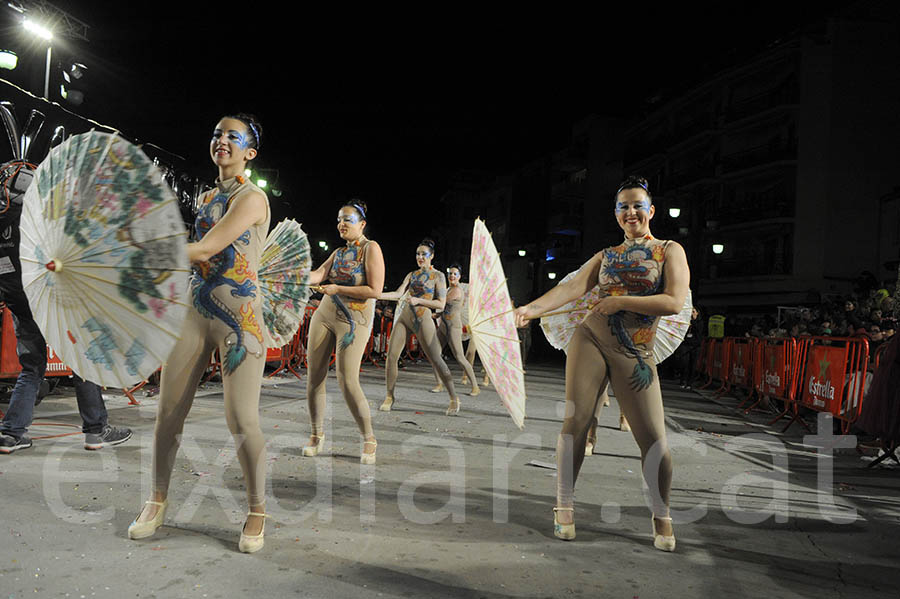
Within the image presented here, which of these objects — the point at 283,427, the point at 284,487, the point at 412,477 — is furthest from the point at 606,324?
the point at 283,427

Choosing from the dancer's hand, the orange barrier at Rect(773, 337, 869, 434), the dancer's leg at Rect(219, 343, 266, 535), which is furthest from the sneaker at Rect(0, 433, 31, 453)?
the orange barrier at Rect(773, 337, 869, 434)

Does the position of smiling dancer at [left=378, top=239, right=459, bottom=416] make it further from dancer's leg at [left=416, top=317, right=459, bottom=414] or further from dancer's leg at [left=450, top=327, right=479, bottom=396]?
dancer's leg at [left=450, top=327, right=479, bottom=396]

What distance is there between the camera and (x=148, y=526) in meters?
3.55

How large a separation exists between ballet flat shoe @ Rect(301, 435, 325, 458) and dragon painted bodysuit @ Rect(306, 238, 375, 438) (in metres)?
0.29

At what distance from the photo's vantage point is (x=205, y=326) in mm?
3504

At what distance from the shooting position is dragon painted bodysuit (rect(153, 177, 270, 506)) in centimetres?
348

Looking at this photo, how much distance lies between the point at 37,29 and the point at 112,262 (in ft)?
39.1

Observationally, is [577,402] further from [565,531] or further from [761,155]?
[761,155]

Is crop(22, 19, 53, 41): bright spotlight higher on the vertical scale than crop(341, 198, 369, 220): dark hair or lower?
higher

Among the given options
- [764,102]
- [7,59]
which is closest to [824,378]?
[7,59]

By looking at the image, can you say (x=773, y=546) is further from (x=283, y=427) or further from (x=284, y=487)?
(x=283, y=427)

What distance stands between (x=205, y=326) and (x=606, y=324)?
7.76 feet

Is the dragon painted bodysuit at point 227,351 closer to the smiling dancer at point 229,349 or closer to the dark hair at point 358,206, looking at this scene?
the smiling dancer at point 229,349

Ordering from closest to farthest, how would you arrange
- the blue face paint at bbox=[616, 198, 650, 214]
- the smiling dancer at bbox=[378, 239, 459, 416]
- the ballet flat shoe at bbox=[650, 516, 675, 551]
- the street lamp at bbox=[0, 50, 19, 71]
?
the ballet flat shoe at bbox=[650, 516, 675, 551] < the blue face paint at bbox=[616, 198, 650, 214] < the smiling dancer at bbox=[378, 239, 459, 416] < the street lamp at bbox=[0, 50, 19, 71]
